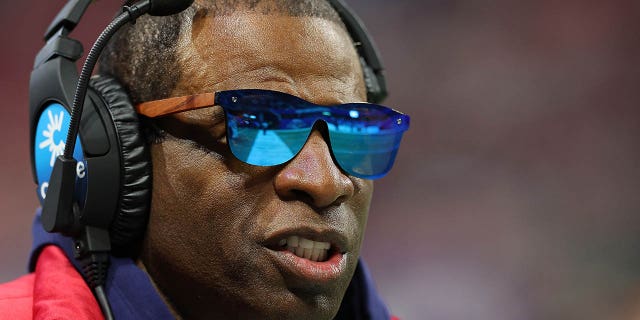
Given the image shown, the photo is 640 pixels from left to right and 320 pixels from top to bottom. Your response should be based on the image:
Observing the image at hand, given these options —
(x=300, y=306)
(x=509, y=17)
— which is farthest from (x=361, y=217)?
(x=509, y=17)

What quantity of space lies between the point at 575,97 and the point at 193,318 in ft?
4.80

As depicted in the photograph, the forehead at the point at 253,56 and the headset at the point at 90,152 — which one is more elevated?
the forehead at the point at 253,56

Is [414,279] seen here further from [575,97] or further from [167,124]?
[167,124]

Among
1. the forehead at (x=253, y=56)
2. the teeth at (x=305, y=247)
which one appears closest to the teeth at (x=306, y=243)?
the teeth at (x=305, y=247)

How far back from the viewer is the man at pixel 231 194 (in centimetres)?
112

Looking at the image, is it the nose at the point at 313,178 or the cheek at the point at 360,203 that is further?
the cheek at the point at 360,203

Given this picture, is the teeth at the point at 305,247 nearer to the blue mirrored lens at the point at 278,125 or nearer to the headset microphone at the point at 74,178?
the blue mirrored lens at the point at 278,125

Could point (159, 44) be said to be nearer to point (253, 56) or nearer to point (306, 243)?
point (253, 56)

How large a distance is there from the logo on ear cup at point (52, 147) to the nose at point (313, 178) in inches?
11.4

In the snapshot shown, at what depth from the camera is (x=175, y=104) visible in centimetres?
115

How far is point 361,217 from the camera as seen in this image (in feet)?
4.06

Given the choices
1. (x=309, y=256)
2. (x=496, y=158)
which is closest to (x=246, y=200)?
(x=309, y=256)

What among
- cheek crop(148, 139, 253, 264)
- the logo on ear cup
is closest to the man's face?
cheek crop(148, 139, 253, 264)

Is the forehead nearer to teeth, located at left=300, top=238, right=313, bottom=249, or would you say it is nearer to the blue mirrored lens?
the blue mirrored lens
